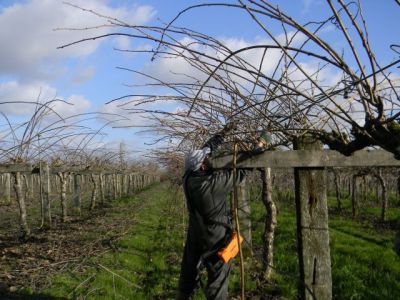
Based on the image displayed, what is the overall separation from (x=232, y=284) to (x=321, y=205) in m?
2.37

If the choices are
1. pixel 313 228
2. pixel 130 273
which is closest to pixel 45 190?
pixel 130 273

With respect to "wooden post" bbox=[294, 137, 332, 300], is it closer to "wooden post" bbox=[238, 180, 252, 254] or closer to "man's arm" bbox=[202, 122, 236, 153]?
"man's arm" bbox=[202, 122, 236, 153]

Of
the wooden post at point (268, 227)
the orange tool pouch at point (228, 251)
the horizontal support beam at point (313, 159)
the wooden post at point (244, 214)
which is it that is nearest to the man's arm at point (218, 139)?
the horizontal support beam at point (313, 159)

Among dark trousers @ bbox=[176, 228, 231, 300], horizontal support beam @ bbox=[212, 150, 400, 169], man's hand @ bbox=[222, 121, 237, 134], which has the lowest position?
dark trousers @ bbox=[176, 228, 231, 300]

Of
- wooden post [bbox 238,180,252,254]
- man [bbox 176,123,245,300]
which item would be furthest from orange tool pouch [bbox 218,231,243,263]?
wooden post [bbox 238,180,252,254]

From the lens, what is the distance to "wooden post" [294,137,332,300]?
3672 mm

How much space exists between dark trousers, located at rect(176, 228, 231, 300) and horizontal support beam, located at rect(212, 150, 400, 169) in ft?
2.77

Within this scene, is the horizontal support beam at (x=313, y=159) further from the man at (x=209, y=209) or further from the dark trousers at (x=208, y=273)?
the dark trousers at (x=208, y=273)

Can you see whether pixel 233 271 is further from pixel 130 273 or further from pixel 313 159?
pixel 313 159

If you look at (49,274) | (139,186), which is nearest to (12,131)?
(49,274)

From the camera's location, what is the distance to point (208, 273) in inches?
163

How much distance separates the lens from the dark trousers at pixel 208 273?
13.1 feet

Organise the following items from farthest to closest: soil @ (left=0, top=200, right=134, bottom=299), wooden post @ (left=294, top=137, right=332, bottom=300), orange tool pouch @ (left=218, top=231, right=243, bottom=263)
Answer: soil @ (left=0, top=200, right=134, bottom=299), orange tool pouch @ (left=218, top=231, right=243, bottom=263), wooden post @ (left=294, top=137, right=332, bottom=300)

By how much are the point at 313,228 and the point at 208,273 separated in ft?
3.46
